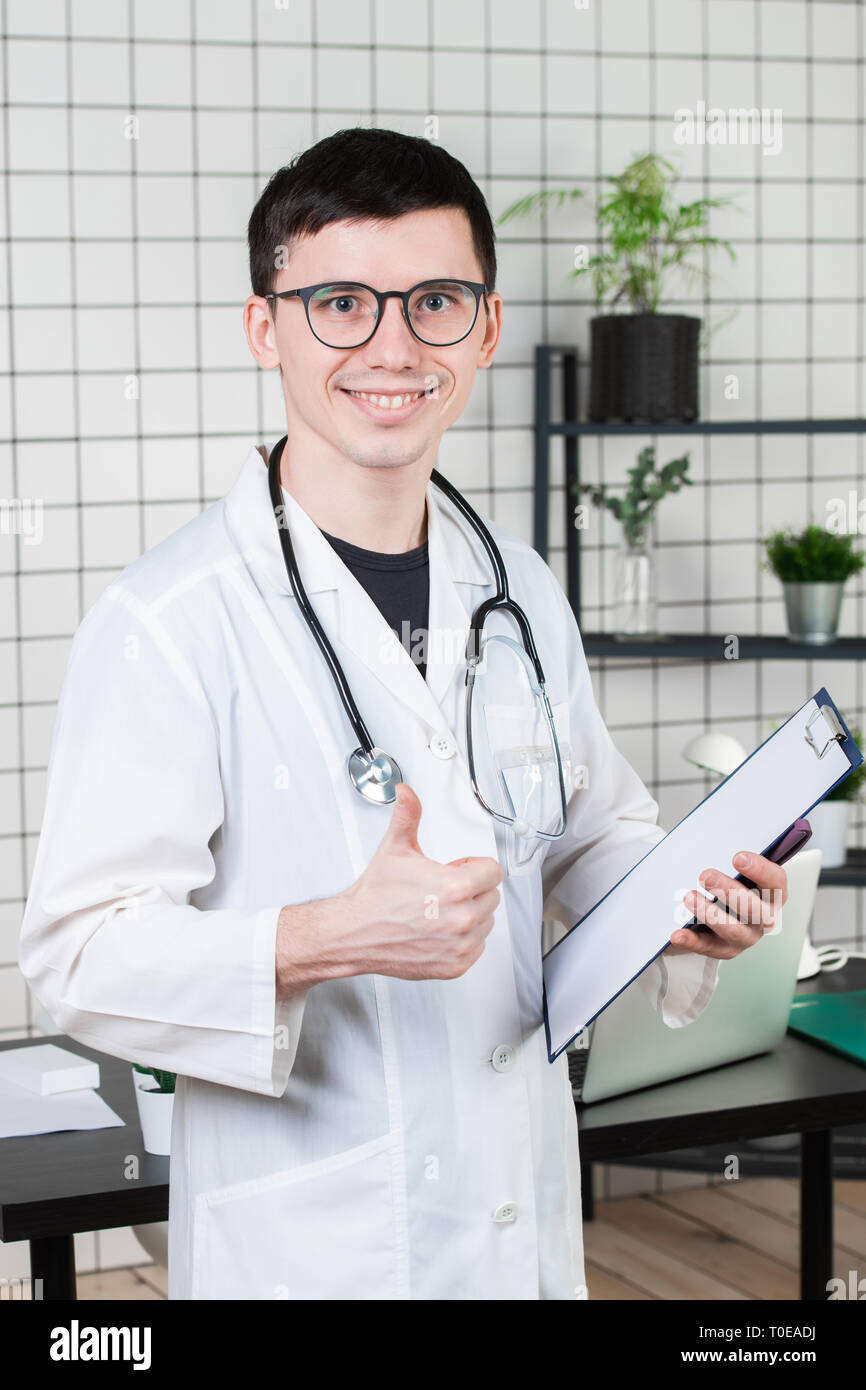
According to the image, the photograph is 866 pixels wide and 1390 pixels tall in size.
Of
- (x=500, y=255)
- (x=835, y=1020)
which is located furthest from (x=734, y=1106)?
(x=500, y=255)

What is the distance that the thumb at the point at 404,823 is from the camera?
1.12 metres

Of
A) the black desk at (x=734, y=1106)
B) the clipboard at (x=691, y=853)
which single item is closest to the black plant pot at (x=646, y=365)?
the black desk at (x=734, y=1106)

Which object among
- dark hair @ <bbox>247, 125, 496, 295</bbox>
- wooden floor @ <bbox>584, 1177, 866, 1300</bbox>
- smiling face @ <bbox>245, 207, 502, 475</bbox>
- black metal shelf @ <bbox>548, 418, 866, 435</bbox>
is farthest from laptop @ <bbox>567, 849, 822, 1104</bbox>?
black metal shelf @ <bbox>548, 418, 866, 435</bbox>

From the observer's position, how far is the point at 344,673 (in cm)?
134

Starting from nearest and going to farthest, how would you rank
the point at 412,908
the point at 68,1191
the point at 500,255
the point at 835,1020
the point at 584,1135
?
the point at 412,908 → the point at 68,1191 → the point at 584,1135 → the point at 835,1020 → the point at 500,255

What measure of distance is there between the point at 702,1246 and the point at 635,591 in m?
1.42

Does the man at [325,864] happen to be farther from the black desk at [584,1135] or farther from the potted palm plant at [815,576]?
the potted palm plant at [815,576]

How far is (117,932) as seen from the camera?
1174 millimetres

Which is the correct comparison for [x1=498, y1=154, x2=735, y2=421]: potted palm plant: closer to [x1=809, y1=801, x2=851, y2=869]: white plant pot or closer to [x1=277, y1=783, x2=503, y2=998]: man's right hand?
[x1=809, y1=801, x2=851, y2=869]: white plant pot

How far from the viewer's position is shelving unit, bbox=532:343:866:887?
2.92 meters

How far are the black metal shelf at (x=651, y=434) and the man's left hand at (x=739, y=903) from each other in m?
1.58

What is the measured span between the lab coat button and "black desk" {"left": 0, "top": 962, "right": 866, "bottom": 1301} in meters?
0.65

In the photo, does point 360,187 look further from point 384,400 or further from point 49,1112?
point 49,1112
